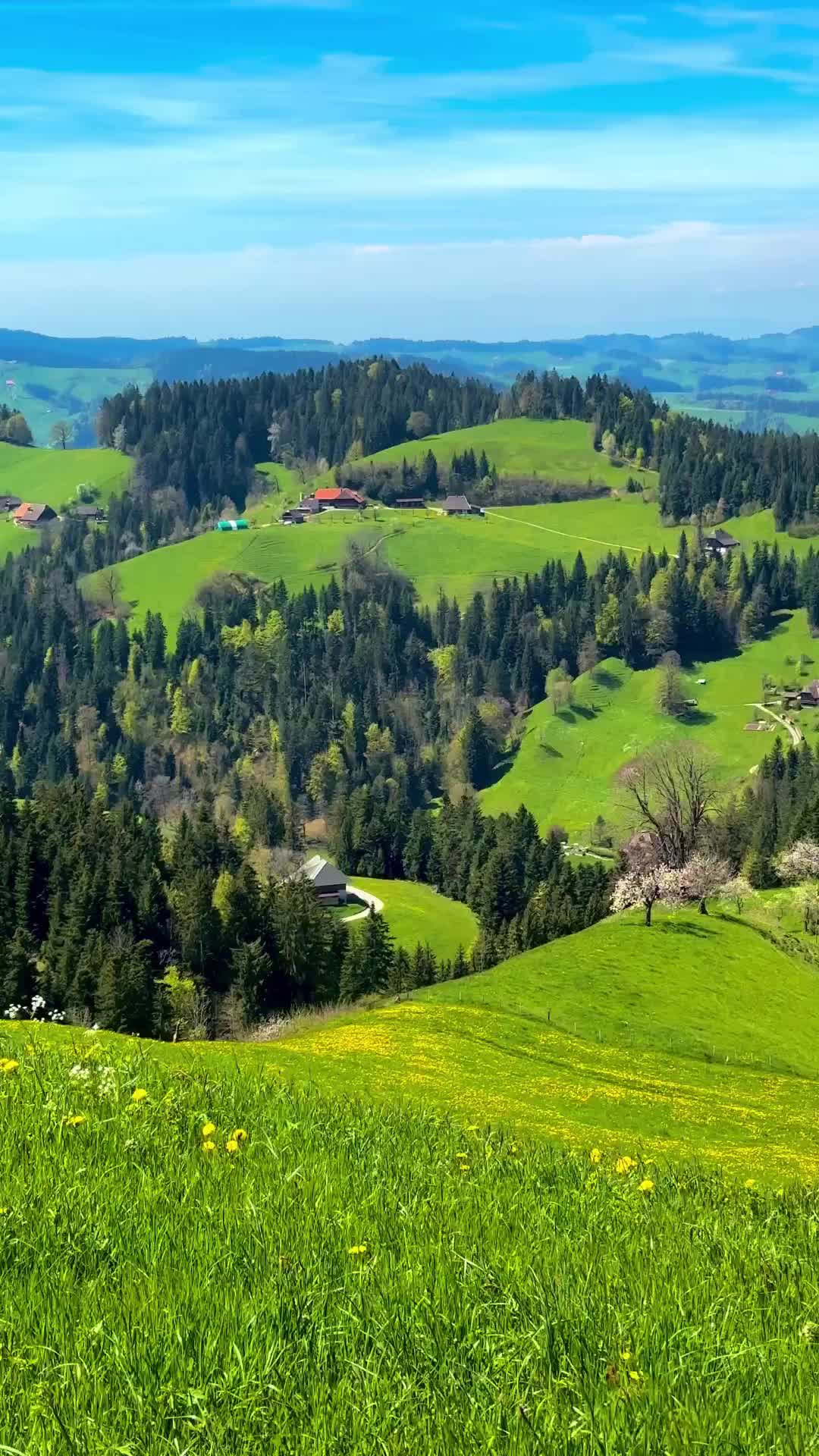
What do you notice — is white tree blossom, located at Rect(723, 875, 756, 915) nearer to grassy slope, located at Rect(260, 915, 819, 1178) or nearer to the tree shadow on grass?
grassy slope, located at Rect(260, 915, 819, 1178)

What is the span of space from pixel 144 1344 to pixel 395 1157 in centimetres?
518

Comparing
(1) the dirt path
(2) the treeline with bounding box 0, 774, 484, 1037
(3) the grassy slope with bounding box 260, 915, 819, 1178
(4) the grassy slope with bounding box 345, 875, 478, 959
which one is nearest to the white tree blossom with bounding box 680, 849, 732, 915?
(3) the grassy slope with bounding box 260, 915, 819, 1178

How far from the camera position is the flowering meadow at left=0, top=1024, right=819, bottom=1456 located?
619 centimetres

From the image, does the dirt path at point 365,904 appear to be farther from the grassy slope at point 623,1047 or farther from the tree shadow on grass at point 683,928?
the grassy slope at point 623,1047

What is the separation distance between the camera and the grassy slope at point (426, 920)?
170500mm

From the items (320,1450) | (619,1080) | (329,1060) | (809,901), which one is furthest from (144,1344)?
(809,901)

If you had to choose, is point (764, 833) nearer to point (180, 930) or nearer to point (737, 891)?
point (737, 891)

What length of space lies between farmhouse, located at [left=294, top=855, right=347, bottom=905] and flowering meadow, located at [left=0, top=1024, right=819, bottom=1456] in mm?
166905

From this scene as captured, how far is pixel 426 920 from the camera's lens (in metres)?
180

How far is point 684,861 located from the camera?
378ft

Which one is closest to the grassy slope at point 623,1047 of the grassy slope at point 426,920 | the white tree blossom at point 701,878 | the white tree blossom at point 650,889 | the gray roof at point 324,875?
the white tree blossom at point 650,889

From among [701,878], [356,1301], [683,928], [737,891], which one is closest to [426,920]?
[737,891]

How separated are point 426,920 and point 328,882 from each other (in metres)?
16.1

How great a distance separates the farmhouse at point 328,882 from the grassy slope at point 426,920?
7318mm
